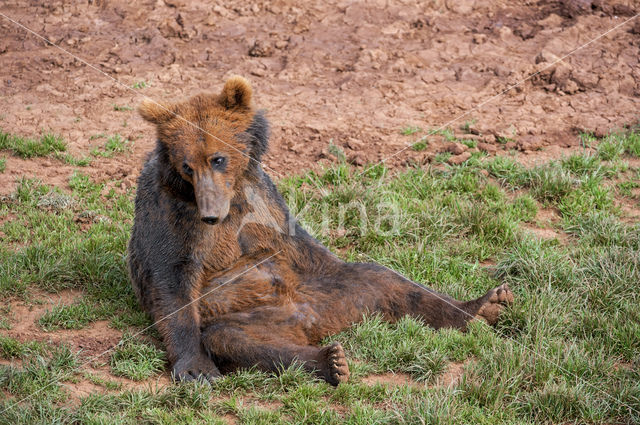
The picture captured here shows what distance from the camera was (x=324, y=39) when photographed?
882 centimetres

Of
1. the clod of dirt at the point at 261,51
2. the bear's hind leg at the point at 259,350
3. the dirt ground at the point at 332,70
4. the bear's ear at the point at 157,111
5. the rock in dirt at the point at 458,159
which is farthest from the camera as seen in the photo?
the clod of dirt at the point at 261,51

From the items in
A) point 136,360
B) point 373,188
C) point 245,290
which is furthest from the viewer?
point 373,188

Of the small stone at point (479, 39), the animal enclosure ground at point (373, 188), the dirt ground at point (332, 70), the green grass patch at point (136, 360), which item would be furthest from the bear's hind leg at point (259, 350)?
the small stone at point (479, 39)

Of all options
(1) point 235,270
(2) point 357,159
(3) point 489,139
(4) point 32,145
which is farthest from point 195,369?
(3) point 489,139

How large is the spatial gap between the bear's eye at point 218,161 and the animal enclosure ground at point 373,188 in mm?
1204

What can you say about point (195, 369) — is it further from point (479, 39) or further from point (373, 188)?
point (479, 39)

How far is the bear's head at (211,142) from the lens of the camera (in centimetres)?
453

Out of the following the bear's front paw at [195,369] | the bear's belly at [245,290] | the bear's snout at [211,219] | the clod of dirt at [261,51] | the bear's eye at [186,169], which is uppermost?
the bear's eye at [186,169]

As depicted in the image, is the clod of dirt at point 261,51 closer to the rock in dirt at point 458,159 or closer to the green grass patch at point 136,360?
the rock in dirt at point 458,159

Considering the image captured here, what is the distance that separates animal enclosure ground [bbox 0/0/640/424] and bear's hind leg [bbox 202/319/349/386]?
0.37 ft

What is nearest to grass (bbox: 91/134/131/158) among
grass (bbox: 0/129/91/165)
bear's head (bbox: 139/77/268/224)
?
grass (bbox: 0/129/91/165)

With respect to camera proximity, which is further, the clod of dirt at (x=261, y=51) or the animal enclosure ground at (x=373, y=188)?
the clod of dirt at (x=261, y=51)

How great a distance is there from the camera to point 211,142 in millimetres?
4598

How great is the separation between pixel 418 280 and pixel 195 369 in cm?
189
